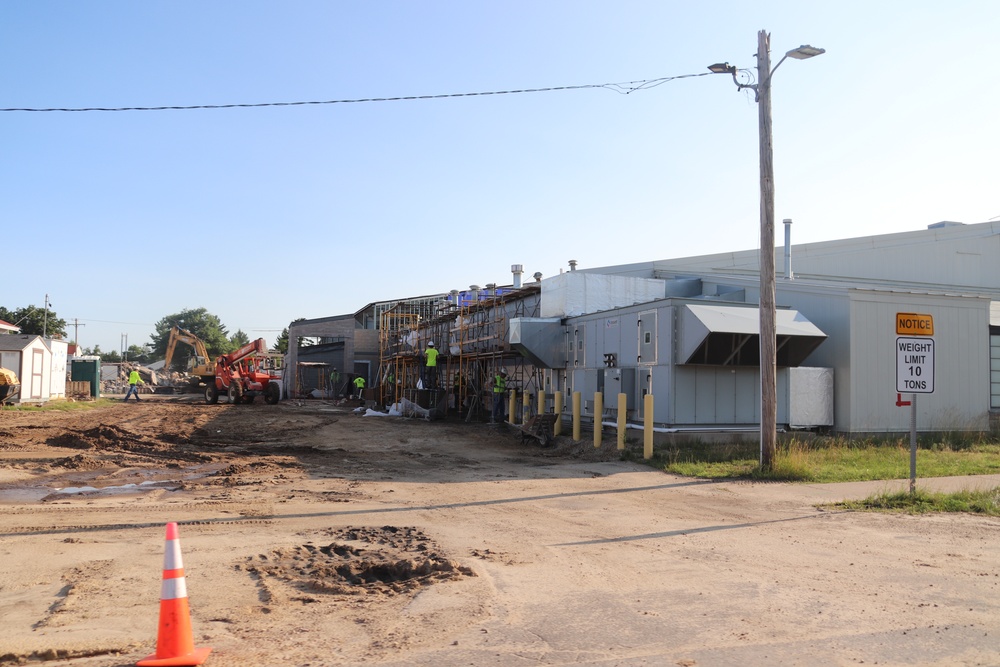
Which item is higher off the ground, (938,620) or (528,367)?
(528,367)

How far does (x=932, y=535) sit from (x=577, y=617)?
566 cm

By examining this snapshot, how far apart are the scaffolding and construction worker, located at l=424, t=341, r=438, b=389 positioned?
38 cm

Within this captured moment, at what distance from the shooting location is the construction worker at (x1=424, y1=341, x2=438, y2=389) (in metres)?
29.9

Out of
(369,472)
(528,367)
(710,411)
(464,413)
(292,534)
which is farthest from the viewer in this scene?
(464,413)

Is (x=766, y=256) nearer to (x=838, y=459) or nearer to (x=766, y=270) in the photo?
(x=766, y=270)

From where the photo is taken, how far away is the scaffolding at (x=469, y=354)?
26.8m

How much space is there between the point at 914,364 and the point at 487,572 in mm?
7780

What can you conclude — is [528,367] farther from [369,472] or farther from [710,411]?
[369,472]

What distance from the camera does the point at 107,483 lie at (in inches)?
505

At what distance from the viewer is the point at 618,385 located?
1883 cm

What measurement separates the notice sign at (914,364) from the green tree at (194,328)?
110 m

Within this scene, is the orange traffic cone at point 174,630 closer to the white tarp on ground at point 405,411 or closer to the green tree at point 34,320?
the white tarp on ground at point 405,411

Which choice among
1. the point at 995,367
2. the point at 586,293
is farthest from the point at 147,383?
the point at 995,367

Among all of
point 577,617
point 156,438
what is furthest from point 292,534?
point 156,438
